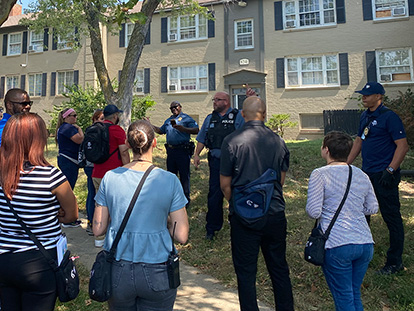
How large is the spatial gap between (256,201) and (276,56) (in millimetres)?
17276

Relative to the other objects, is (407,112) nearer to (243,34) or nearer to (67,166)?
(67,166)

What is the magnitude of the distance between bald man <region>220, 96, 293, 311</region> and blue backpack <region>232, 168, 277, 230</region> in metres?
0.04

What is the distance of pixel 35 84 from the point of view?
23.3 meters

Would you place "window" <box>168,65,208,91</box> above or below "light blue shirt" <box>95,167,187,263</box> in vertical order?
above

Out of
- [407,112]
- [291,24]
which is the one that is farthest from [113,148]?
[291,24]

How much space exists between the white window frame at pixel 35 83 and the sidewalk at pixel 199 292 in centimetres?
2166

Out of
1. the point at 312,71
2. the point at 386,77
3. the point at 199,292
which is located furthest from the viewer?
the point at 312,71

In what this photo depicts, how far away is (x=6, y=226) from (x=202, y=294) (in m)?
2.26

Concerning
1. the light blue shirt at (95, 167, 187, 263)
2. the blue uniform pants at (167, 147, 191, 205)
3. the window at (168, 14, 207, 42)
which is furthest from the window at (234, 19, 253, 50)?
the light blue shirt at (95, 167, 187, 263)

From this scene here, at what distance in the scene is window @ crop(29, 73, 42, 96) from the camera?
2314 cm

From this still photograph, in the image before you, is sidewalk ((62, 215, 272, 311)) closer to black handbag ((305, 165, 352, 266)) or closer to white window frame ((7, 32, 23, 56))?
black handbag ((305, 165, 352, 266))

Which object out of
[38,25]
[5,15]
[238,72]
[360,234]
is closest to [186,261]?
[360,234]

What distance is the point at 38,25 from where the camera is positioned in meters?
11.9

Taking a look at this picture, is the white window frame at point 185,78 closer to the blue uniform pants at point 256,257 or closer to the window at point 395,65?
the window at point 395,65
